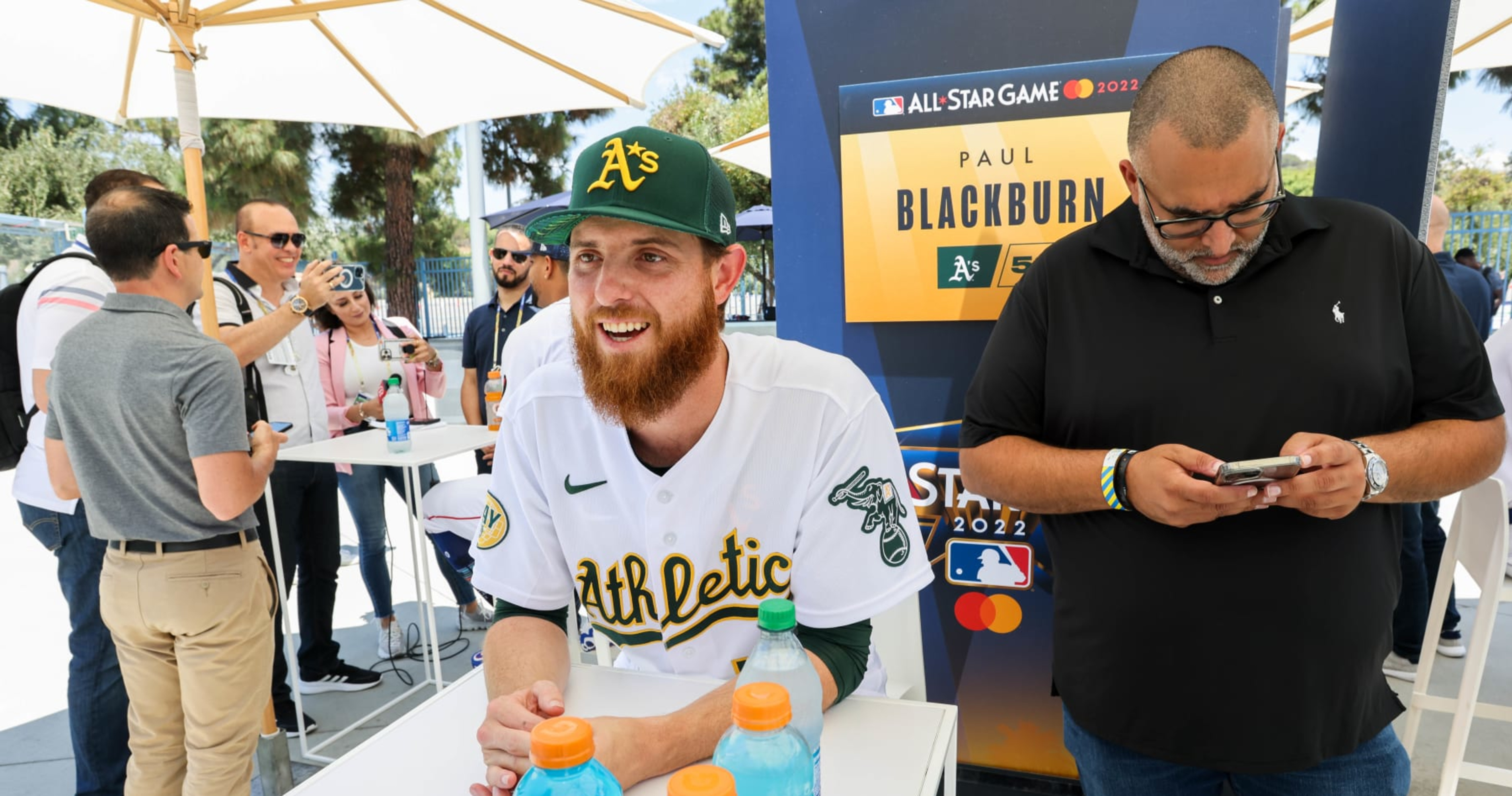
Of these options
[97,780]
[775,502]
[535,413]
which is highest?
[535,413]

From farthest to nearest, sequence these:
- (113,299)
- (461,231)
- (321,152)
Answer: (461,231), (321,152), (113,299)

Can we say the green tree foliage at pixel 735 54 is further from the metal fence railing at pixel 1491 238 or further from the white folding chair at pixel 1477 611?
the white folding chair at pixel 1477 611

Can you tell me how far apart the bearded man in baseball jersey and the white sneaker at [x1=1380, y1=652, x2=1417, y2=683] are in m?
3.17

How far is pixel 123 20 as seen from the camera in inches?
149

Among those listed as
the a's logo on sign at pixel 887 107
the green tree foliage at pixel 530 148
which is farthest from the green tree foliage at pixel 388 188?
the a's logo on sign at pixel 887 107

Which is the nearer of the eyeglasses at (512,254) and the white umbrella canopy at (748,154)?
the eyeglasses at (512,254)

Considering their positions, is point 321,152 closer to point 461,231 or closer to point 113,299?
point 461,231

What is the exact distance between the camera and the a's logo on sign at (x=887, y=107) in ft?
7.89

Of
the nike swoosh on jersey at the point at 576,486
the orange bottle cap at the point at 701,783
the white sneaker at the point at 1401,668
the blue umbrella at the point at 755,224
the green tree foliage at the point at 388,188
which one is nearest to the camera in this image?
the orange bottle cap at the point at 701,783

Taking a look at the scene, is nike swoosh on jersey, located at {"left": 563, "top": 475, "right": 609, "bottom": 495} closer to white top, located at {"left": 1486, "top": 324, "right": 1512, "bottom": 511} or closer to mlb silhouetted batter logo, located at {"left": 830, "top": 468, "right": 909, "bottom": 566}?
mlb silhouetted batter logo, located at {"left": 830, "top": 468, "right": 909, "bottom": 566}

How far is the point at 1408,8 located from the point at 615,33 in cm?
339

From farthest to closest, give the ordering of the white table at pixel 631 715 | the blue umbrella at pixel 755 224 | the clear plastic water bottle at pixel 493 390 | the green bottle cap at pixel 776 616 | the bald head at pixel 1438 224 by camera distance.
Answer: the blue umbrella at pixel 755 224
the bald head at pixel 1438 224
the clear plastic water bottle at pixel 493 390
the white table at pixel 631 715
the green bottle cap at pixel 776 616

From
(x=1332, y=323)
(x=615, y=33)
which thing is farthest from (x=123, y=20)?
(x=1332, y=323)

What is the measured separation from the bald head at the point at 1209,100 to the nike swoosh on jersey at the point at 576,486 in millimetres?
1240
